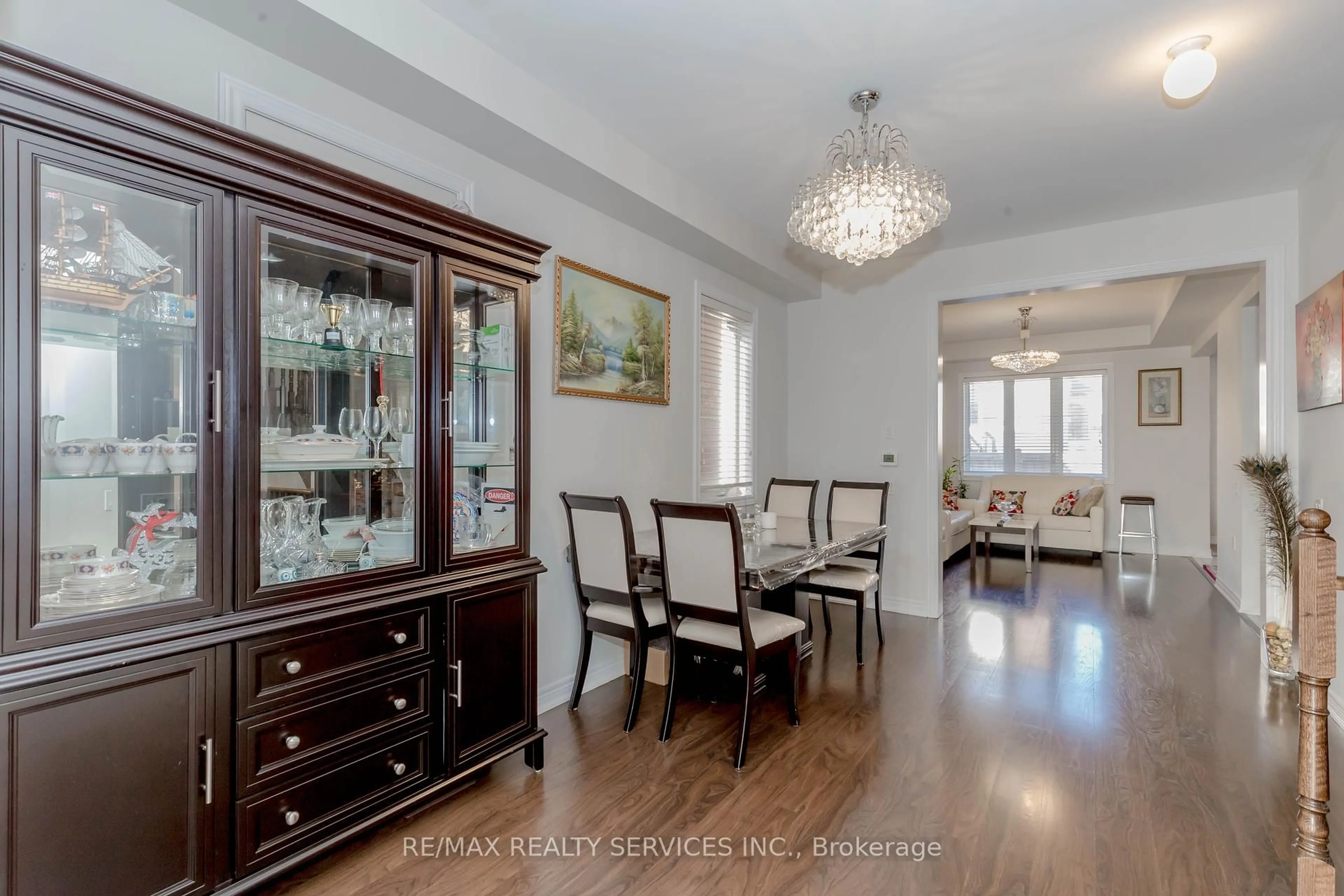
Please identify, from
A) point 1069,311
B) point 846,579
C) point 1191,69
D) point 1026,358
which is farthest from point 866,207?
point 1069,311

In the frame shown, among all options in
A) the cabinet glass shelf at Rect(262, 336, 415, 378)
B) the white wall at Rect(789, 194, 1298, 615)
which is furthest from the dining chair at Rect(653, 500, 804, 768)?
the white wall at Rect(789, 194, 1298, 615)

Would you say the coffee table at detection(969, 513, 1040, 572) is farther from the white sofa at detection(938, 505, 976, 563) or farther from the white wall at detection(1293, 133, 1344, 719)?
the white wall at detection(1293, 133, 1344, 719)

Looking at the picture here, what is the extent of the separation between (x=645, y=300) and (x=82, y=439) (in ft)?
8.75

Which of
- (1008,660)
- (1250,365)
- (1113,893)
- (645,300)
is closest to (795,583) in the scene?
(1008,660)

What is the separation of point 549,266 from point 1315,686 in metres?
3.00

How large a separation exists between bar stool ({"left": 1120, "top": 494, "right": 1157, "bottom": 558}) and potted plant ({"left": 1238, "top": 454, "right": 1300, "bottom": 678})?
3.50 m

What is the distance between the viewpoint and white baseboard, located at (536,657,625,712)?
2971 millimetres

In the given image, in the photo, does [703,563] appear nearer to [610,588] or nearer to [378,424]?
[610,588]

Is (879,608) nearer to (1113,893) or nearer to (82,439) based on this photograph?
(1113,893)

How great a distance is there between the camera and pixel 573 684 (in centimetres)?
312

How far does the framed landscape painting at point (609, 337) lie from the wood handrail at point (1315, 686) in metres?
2.64

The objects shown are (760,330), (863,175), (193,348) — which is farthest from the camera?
(760,330)

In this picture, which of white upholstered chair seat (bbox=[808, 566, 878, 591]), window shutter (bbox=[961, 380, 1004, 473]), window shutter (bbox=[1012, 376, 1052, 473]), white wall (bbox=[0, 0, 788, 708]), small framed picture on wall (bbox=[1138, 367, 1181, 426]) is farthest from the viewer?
window shutter (bbox=[961, 380, 1004, 473])

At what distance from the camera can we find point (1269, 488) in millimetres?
3504
